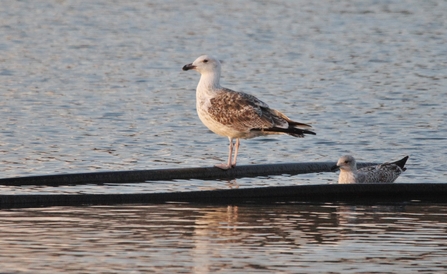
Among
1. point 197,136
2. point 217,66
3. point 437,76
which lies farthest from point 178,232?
point 437,76

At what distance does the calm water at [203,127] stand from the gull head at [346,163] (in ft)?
1.76

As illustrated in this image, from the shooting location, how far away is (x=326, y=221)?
964 centimetres

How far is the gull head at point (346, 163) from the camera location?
11.6 metres

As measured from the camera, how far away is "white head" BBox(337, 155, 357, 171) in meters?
11.6

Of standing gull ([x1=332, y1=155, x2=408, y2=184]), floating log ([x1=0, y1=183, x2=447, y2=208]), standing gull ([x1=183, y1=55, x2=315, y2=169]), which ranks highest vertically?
standing gull ([x1=183, y1=55, x2=315, y2=169])

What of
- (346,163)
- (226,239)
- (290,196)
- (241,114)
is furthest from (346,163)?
(226,239)

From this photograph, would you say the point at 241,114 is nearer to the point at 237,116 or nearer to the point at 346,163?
the point at 237,116

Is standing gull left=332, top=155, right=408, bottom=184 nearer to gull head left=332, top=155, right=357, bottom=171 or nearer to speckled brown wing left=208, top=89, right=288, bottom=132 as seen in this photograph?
gull head left=332, top=155, right=357, bottom=171

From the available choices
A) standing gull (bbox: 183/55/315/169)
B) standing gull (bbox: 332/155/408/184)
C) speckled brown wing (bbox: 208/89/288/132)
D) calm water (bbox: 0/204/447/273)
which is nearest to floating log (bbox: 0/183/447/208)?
calm water (bbox: 0/204/447/273)

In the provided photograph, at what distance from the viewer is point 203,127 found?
53.4 feet

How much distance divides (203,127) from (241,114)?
3.77m

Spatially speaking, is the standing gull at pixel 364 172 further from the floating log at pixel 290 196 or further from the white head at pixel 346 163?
the floating log at pixel 290 196

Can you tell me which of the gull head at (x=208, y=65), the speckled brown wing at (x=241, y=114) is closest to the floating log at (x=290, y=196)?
the speckled brown wing at (x=241, y=114)

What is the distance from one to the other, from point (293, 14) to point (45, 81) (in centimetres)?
1269
